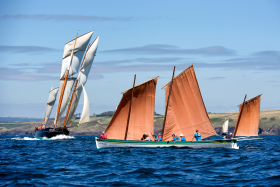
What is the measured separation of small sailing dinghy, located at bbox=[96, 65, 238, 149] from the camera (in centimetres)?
4834

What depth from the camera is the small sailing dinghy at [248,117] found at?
220 ft

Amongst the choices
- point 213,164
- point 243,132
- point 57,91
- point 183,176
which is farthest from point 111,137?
point 57,91

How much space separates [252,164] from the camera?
100ft

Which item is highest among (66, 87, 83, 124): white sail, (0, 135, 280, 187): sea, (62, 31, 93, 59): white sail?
(62, 31, 93, 59): white sail

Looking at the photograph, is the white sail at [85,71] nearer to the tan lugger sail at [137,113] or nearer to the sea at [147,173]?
the tan lugger sail at [137,113]

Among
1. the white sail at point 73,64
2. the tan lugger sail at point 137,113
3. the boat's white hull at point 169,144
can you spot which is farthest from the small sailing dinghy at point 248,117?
the white sail at point 73,64

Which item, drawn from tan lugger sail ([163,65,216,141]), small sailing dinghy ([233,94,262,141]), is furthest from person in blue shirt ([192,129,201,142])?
small sailing dinghy ([233,94,262,141])

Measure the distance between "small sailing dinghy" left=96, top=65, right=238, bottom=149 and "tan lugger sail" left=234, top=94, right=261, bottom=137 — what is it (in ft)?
65.3

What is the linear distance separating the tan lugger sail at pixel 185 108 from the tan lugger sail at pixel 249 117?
20718 millimetres

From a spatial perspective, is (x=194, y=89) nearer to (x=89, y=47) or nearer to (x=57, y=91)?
(x=89, y=47)

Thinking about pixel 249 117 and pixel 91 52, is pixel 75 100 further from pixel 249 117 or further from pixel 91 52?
pixel 249 117

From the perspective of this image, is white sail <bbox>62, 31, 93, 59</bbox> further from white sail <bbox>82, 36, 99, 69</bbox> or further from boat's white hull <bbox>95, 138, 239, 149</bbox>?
boat's white hull <bbox>95, 138, 239, 149</bbox>

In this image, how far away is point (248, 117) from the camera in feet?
222

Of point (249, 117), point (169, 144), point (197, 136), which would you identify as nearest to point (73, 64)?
point (249, 117)
